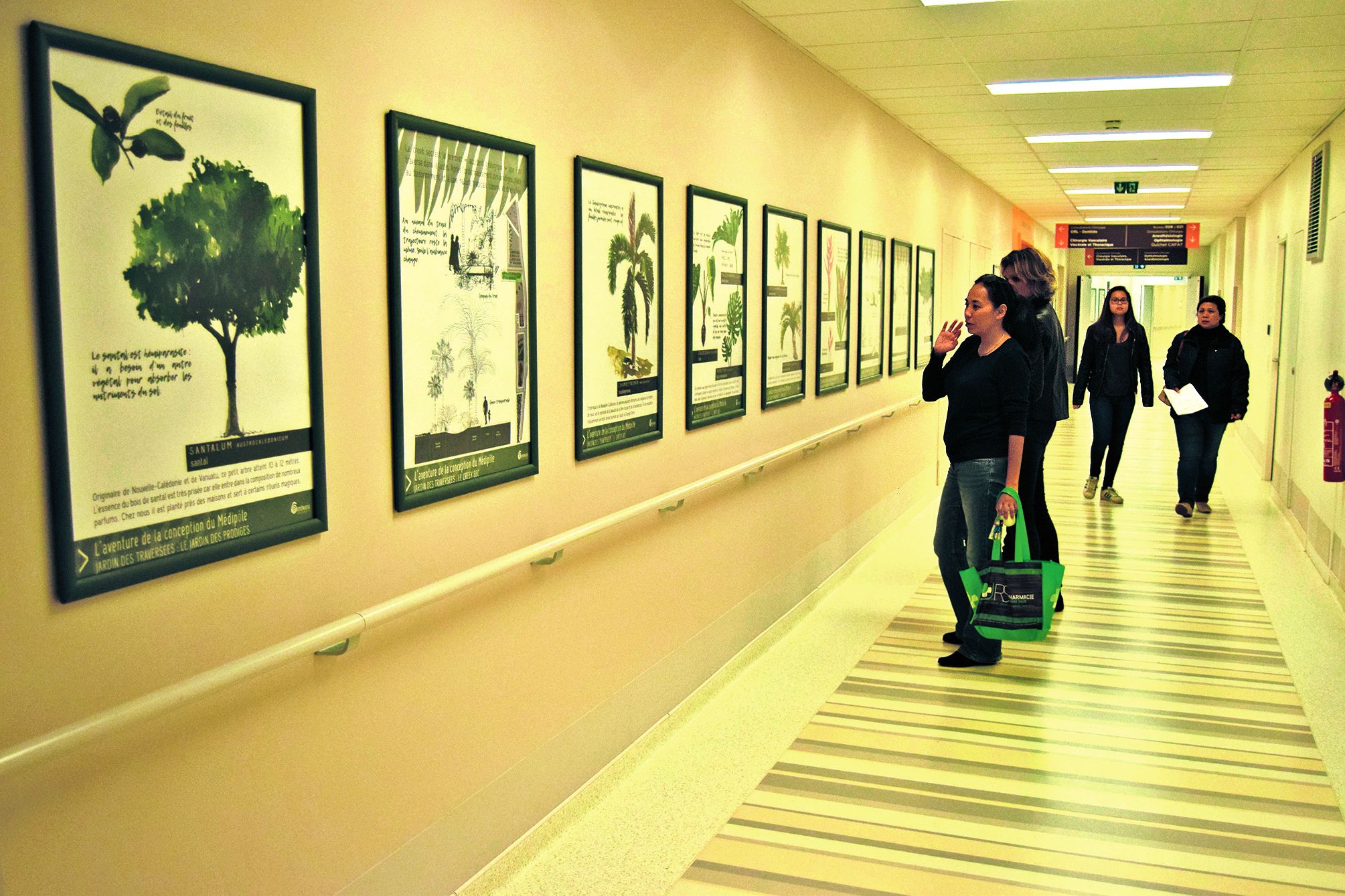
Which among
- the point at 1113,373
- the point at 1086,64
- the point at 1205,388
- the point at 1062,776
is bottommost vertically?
the point at 1062,776

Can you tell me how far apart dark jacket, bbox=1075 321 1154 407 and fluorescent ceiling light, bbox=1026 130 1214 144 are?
1.53 meters

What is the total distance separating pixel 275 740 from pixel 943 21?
15.2 ft

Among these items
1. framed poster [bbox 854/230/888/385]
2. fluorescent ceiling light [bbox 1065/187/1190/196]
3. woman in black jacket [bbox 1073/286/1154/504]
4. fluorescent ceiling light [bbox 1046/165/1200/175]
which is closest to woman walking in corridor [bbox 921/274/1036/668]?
framed poster [bbox 854/230/888/385]

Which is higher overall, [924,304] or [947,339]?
[924,304]

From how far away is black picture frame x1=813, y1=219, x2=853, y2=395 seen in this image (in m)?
6.57

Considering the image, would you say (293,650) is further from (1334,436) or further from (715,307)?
(1334,436)

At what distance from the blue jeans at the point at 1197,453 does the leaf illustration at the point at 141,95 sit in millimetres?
8613

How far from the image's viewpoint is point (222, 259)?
2223 mm

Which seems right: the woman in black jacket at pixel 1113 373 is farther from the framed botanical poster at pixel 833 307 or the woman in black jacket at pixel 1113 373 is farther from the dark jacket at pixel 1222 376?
the framed botanical poster at pixel 833 307

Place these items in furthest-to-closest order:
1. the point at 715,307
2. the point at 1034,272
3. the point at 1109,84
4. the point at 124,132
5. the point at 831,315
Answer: the point at 1109,84
the point at 831,315
the point at 1034,272
the point at 715,307
the point at 124,132

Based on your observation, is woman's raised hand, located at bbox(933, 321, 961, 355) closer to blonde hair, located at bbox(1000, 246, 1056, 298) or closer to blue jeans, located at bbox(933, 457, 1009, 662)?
blue jeans, located at bbox(933, 457, 1009, 662)

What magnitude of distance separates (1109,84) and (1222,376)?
319 centimetres

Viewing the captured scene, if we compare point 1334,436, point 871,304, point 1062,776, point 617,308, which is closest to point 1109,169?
point 871,304

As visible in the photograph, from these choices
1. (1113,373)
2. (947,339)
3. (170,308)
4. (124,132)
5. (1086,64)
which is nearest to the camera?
(124,132)
